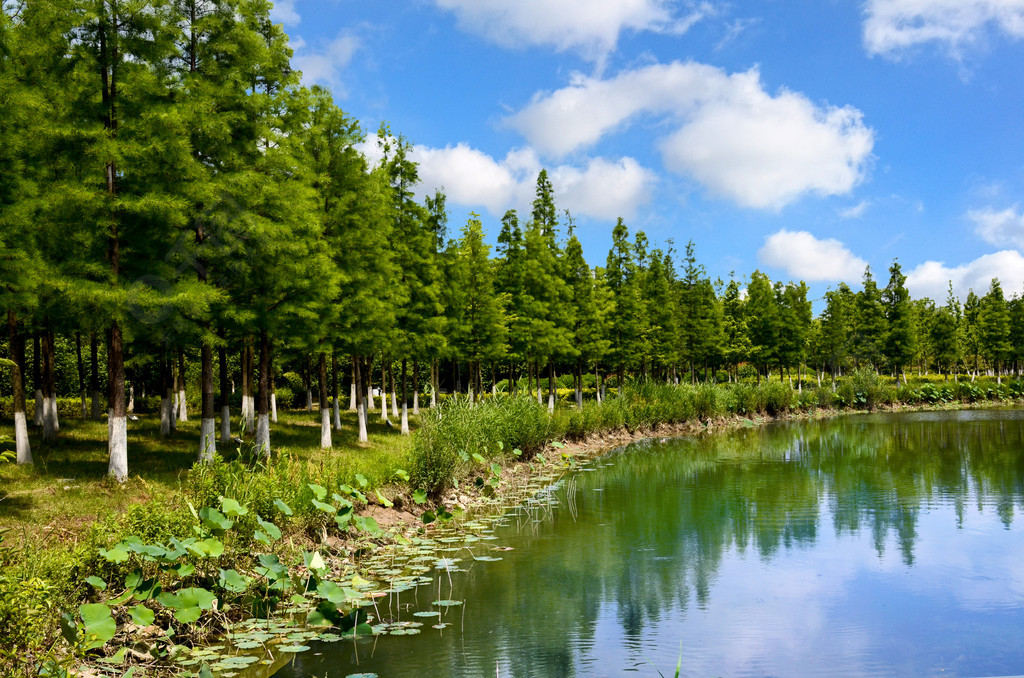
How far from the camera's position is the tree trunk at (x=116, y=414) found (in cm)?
1557

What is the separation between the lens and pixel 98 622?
22.6 ft

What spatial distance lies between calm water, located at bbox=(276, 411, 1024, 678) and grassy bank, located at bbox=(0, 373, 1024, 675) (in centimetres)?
156

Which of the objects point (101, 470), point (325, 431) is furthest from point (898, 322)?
point (101, 470)

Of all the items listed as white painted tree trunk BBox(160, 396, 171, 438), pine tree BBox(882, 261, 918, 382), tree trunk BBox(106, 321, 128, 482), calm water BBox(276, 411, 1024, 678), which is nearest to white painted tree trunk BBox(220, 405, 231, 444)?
white painted tree trunk BBox(160, 396, 171, 438)

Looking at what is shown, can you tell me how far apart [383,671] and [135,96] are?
46.8 ft

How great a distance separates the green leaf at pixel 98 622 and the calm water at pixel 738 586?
2321mm

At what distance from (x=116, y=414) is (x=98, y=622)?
10088 mm

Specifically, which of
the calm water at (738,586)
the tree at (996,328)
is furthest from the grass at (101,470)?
the tree at (996,328)

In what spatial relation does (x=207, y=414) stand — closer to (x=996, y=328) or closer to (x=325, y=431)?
(x=325, y=431)

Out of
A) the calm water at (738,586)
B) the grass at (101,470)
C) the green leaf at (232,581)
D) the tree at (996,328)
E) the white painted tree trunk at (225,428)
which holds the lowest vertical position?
the calm water at (738,586)

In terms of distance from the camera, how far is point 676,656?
9.05m

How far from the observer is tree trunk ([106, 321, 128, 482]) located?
1557 centimetres

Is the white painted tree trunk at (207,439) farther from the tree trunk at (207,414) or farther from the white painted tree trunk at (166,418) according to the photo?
the white painted tree trunk at (166,418)

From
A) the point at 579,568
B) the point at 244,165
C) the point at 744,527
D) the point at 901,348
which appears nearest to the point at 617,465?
the point at 744,527
